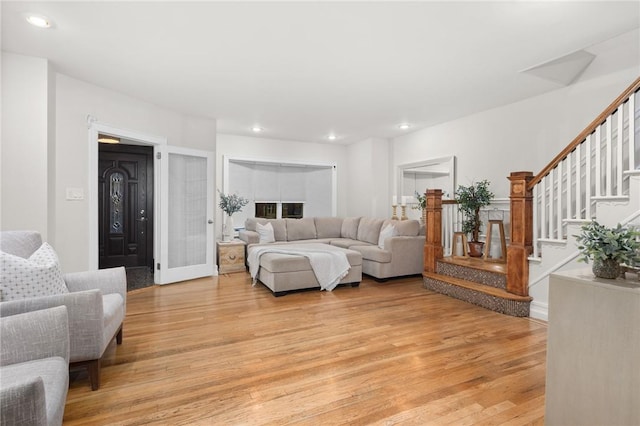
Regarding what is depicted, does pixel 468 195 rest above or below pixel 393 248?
above

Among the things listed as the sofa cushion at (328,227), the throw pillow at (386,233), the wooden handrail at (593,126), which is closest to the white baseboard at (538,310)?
the wooden handrail at (593,126)

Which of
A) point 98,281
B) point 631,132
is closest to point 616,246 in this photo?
point 631,132

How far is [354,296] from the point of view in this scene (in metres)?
4.02

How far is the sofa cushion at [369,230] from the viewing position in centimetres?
561

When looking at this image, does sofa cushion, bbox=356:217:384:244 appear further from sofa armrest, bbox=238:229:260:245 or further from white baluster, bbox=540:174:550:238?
white baluster, bbox=540:174:550:238

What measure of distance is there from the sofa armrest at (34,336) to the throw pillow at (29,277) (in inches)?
15.6

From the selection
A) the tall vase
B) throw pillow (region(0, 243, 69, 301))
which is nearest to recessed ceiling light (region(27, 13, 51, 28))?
throw pillow (region(0, 243, 69, 301))

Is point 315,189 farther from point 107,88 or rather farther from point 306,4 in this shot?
point 306,4

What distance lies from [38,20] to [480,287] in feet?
15.8

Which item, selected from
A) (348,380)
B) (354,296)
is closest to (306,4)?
(348,380)

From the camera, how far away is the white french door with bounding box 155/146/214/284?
14.9ft

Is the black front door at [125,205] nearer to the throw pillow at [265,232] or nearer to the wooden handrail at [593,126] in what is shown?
the throw pillow at [265,232]

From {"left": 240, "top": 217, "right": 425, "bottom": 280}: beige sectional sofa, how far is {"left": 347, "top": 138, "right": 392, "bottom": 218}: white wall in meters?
0.48

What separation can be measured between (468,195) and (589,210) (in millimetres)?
1680
